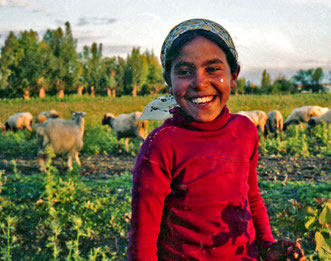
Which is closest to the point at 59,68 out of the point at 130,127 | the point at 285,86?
the point at 130,127

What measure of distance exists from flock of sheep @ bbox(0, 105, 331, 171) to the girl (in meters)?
2.70

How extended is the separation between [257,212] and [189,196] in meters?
0.44

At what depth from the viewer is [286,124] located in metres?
13.7

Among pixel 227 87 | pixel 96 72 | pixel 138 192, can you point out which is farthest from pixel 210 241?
pixel 96 72

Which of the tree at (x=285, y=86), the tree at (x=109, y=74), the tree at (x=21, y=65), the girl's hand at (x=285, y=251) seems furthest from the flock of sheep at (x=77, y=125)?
the tree at (x=285, y=86)

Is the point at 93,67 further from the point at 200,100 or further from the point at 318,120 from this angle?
the point at 200,100

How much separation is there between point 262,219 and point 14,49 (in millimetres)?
19009

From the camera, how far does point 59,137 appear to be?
7.36 metres

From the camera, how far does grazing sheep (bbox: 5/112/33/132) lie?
12719mm

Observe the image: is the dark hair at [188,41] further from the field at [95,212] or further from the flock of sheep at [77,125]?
the flock of sheep at [77,125]

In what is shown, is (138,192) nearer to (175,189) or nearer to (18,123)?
(175,189)

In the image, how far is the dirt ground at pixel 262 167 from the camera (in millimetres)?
6438

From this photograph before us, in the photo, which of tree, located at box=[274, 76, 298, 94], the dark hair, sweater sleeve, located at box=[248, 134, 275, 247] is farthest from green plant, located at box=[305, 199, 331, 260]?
tree, located at box=[274, 76, 298, 94]

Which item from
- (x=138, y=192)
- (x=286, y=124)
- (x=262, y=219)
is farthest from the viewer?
(x=286, y=124)
